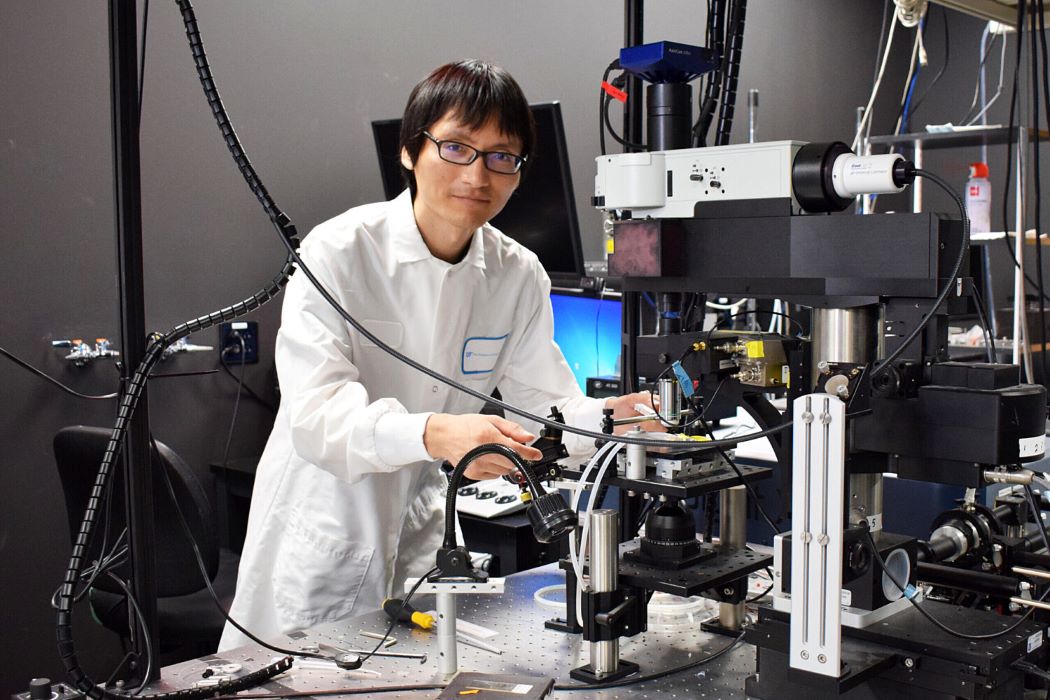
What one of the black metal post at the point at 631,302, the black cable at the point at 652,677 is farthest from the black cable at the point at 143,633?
the black metal post at the point at 631,302

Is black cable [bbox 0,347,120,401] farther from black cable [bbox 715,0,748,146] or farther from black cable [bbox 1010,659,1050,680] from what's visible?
black cable [bbox 1010,659,1050,680]

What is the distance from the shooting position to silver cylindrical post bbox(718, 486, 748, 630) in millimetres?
1299

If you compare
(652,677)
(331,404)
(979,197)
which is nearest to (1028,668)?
(652,677)

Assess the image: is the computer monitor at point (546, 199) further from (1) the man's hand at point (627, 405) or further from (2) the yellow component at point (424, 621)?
(2) the yellow component at point (424, 621)

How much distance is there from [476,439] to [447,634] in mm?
230

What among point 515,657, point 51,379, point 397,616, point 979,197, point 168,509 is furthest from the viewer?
point 979,197

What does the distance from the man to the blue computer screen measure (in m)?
0.96

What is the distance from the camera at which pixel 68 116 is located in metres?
2.48

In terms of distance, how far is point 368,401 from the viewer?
60.8 inches

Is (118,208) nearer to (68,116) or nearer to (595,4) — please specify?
(68,116)

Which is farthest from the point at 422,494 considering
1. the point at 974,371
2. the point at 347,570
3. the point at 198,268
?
the point at 198,268

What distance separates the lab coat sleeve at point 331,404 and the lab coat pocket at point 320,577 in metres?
0.22

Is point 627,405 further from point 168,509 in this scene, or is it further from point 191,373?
point 191,373

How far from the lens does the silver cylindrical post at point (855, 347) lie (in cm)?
101
